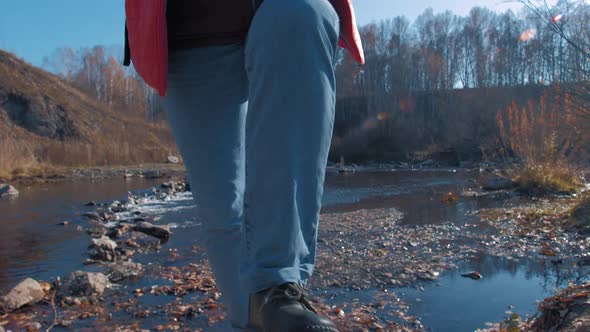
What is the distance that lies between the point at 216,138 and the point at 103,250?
5.14 m

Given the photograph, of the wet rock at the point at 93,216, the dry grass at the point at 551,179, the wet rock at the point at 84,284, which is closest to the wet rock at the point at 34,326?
the wet rock at the point at 84,284

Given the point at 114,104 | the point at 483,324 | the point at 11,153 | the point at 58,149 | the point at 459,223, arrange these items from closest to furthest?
the point at 483,324
the point at 459,223
the point at 11,153
the point at 58,149
the point at 114,104

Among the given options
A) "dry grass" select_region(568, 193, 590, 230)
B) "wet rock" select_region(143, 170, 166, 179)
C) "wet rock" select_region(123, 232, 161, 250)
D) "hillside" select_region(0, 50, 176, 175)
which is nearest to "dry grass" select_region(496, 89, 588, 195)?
"dry grass" select_region(568, 193, 590, 230)

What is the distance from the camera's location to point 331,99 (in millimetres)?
1147

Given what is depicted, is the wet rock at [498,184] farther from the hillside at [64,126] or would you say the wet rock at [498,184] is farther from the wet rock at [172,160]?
the wet rock at [172,160]

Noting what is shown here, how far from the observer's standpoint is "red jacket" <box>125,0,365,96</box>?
1256 mm

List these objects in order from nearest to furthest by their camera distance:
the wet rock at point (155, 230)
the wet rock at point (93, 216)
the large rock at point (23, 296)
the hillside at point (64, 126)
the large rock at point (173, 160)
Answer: the large rock at point (23, 296)
the wet rock at point (155, 230)
the wet rock at point (93, 216)
the hillside at point (64, 126)
the large rock at point (173, 160)

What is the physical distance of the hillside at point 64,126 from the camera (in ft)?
96.0

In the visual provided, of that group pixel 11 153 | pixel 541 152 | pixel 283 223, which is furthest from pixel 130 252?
pixel 11 153

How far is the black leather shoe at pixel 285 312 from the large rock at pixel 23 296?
362cm

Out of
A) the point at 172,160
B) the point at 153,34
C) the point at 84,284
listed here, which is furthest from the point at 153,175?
the point at 153,34

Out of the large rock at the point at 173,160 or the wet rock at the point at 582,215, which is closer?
the wet rock at the point at 582,215

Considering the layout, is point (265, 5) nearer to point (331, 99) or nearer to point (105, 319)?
point (331, 99)

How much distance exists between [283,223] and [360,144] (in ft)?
119
